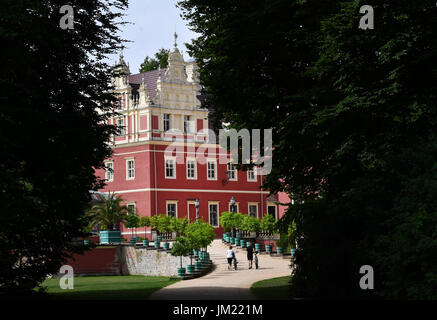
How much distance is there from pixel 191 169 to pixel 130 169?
5.38 metres

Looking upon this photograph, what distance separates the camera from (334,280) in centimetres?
1717

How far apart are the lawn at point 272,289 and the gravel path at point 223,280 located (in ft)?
1.09

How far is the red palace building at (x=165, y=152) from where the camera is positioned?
58281 mm

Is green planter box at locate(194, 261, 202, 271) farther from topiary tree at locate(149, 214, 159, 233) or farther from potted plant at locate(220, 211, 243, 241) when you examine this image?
topiary tree at locate(149, 214, 159, 233)

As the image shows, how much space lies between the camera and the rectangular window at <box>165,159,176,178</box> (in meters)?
59.3

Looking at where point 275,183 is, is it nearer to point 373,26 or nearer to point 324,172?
point 324,172

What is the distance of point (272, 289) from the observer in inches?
985

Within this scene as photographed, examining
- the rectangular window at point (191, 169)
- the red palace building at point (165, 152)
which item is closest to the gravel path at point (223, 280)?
the red palace building at point (165, 152)

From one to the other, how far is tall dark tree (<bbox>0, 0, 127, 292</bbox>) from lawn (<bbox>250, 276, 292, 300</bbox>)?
620 cm

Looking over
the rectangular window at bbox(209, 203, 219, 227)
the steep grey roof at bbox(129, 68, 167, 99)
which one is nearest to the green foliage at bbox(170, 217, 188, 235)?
the rectangular window at bbox(209, 203, 219, 227)

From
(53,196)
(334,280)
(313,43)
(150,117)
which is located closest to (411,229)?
(334,280)

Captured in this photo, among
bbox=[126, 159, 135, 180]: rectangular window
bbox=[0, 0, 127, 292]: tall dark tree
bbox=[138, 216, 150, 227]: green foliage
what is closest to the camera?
bbox=[0, 0, 127, 292]: tall dark tree

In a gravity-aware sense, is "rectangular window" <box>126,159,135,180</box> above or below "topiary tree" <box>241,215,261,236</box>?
above

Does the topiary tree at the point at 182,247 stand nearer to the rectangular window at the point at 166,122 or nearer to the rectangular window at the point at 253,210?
the rectangular window at the point at 166,122
